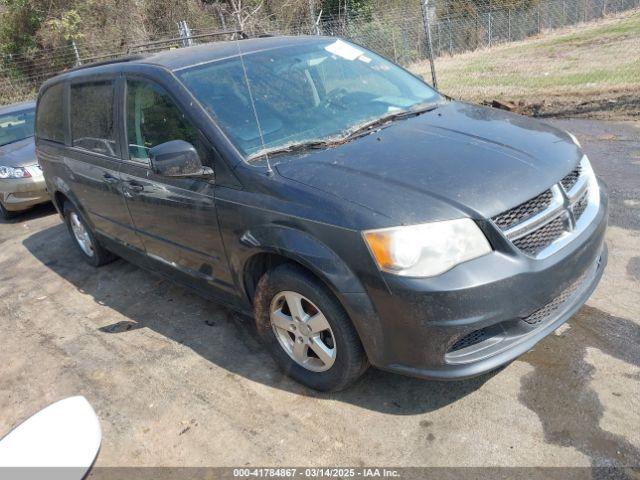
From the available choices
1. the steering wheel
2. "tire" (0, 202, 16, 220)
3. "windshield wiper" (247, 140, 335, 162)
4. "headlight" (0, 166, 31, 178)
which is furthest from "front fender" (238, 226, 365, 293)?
"tire" (0, 202, 16, 220)

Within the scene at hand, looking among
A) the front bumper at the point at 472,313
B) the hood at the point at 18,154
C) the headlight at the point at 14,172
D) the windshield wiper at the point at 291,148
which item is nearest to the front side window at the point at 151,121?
the windshield wiper at the point at 291,148

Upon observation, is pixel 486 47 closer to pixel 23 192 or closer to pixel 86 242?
pixel 23 192

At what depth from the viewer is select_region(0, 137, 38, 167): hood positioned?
757 cm

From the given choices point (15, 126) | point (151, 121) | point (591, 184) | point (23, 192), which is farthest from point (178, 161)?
point (15, 126)

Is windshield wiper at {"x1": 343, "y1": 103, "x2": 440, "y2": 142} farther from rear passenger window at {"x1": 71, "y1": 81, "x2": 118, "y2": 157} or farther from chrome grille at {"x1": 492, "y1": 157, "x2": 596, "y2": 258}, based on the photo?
rear passenger window at {"x1": 71, "y1": 81, "x2": 118, "y2": 157}

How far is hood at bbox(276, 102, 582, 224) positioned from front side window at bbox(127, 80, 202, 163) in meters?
0.75

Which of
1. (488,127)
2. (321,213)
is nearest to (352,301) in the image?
(321,213)

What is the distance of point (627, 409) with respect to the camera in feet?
8.68

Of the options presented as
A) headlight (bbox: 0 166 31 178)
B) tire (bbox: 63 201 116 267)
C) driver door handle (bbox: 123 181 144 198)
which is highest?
driver door handle (bbox: 123 181 144 198)

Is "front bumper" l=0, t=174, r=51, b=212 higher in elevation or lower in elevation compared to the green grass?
higher

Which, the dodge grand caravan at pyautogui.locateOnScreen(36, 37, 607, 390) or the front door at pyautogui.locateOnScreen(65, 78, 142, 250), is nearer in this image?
the dodge grand caravan at pyautogui.locateOnScreen(36, 37, 607, 390)

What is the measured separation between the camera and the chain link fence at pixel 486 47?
10.5 m

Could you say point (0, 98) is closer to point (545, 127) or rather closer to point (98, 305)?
point (98, 305)

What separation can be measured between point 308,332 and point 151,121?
1.79 metres
